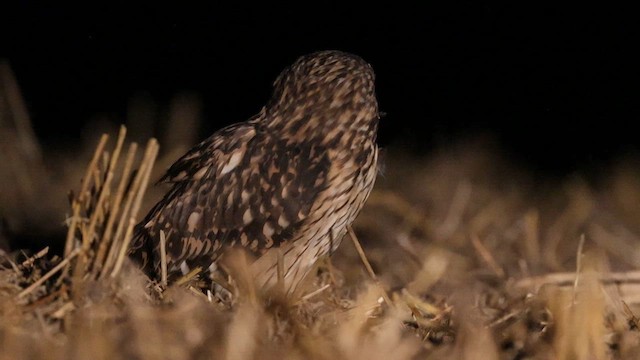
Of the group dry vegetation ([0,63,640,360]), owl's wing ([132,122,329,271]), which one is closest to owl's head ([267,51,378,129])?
owl's wing ([132,122,329,271])

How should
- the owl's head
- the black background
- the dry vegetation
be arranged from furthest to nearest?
the black background
the owl's head
the dry vegetation

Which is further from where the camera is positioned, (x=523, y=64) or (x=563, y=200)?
(x=523, y=64)

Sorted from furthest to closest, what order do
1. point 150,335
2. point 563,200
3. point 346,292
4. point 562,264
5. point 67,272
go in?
1. point 563,200
2. point 562,264
3. point 346,292
4. point 67,272
5. point 150,335

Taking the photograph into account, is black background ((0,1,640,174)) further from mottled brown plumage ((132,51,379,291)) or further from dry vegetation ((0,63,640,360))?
mottled brown plumage ((132,51,379,291))

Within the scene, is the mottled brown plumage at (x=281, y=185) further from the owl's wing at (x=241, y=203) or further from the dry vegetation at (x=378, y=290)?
the dry vegetation at (x=378, y=290)

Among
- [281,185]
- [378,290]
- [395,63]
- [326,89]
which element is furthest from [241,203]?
[395,63]

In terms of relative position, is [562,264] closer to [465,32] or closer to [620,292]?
[620,292]

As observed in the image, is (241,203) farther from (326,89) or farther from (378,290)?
(378,290)

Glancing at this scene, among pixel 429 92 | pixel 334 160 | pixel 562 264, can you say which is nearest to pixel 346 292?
pixel 334 160
